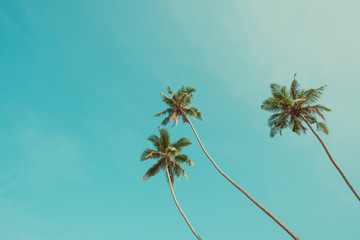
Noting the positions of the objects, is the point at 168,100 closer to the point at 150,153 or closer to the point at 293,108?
the point at 150,153

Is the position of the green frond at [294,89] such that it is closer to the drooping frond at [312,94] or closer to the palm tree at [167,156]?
the drooping frond at [312,94]

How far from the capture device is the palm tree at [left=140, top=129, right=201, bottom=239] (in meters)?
23.9

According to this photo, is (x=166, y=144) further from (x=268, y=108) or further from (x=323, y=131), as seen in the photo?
(x=323, y=131)

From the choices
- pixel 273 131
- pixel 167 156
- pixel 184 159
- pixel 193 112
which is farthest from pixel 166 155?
pixel 273 131

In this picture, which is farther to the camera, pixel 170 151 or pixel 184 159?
pixel 184 159

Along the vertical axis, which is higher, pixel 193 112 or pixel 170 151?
pixel 193 112

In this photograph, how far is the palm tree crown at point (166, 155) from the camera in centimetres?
2400

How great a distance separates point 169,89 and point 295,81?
14.0 metres

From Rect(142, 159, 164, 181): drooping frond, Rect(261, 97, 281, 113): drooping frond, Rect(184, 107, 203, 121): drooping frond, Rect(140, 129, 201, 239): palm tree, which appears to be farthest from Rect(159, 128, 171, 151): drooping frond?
Rect(261, 97, 281, 113): drooping frond


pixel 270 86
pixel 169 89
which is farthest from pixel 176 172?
pixel 270 86

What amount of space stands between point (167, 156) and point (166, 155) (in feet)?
0.54

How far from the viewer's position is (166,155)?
24.0 m

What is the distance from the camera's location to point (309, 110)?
65.9 feet

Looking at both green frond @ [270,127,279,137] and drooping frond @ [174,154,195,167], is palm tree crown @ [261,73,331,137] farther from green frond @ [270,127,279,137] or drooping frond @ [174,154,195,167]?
drooping frond @ [174,154,195,167]
